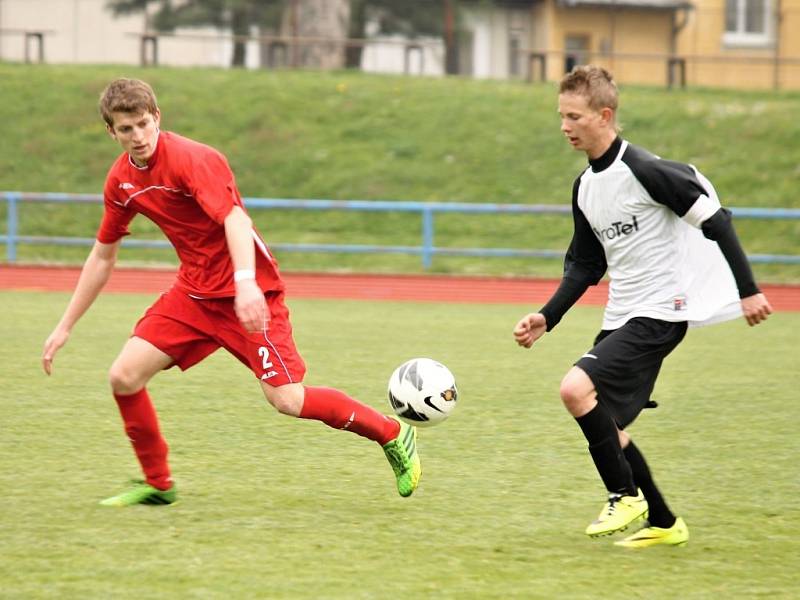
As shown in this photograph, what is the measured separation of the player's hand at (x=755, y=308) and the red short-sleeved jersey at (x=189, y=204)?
174cm

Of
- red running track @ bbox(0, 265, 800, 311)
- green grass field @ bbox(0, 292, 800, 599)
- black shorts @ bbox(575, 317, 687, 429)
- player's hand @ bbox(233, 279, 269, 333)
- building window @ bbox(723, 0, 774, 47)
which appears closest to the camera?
green grass field @ bbox(0, 292, 800, 599)

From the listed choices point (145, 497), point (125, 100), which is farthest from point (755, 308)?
point (145, 497)

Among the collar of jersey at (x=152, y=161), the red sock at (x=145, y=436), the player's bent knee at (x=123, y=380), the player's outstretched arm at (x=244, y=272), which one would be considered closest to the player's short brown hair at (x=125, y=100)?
the collar of jersey at (x=152, y=161)

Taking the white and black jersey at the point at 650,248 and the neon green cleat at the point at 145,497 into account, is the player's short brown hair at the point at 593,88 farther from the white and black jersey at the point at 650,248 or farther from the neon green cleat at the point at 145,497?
the neon green cleat at the point at 145,497

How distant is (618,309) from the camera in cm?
464

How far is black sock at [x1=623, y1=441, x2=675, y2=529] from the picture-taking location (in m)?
4.54

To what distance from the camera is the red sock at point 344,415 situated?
16.4ft

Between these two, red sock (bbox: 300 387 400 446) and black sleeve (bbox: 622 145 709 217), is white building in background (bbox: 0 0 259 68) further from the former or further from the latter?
black sleeve (bbox: 622 145 709 217)

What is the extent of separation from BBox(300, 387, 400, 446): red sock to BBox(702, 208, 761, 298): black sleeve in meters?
1.52

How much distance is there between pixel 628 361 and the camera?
14.7 ft

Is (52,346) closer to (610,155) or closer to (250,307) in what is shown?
(250,307)

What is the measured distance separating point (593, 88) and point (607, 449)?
123 cm

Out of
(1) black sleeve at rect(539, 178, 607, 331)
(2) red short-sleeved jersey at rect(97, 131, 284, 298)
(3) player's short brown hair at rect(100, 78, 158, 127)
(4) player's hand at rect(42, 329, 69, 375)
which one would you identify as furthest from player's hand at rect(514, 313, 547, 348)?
(4) player's hand at rect(42, 329, 69, 375)

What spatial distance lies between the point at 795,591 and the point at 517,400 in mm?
3927
